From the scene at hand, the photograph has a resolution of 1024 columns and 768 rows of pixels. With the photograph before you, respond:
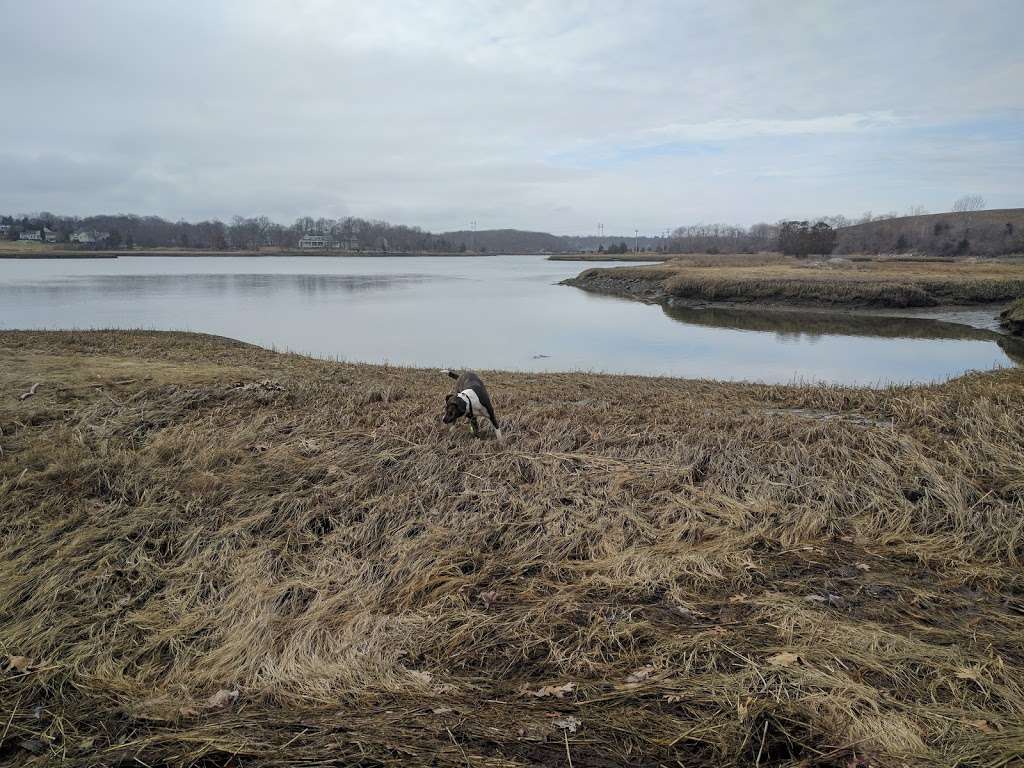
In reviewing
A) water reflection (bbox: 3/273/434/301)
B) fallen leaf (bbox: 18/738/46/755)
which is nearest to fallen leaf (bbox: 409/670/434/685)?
fallen leaf (bbox: 18/738/46/755)

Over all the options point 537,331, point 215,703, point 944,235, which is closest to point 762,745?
point 215,703

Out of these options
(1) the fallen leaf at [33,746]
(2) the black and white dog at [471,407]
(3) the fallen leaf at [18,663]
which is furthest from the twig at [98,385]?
(1) the fallen leaf at [33,746]

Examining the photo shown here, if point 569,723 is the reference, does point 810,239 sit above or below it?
above

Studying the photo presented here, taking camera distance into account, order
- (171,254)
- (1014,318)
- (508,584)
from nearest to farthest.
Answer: (508,584) < (1014,318) < (171,254)

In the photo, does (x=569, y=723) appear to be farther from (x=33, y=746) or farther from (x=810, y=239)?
(x=810, y=239)

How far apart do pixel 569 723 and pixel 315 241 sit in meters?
172

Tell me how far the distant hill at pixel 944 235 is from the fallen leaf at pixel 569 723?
91867 mm

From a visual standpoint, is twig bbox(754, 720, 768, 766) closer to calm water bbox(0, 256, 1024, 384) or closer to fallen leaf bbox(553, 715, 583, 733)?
fallen leaf bbox(553, 715, 583, 733)

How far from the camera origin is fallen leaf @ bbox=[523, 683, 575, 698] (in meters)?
3.31

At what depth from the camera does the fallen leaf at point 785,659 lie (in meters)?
3.37

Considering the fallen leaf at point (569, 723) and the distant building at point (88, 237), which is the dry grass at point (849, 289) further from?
the distant building at point (88, 237)

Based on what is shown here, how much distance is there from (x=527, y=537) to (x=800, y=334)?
25.5m

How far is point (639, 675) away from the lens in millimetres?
3420

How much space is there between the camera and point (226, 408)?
309 inches
